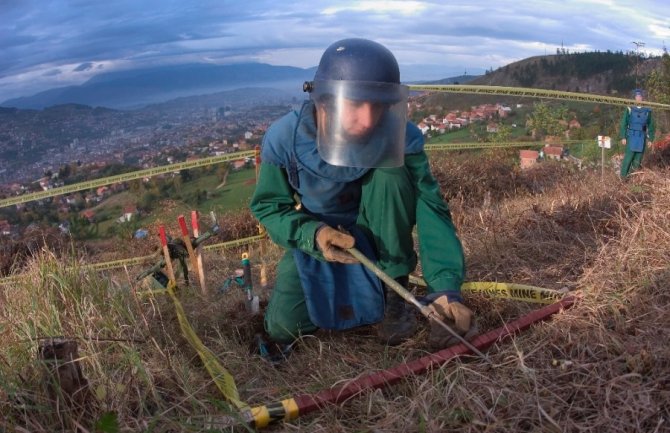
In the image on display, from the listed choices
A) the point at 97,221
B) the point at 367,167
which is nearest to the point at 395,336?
the point at 367,167

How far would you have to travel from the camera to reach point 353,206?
2.86m

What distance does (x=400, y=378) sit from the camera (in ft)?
6.82

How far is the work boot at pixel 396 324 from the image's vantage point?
2607mm

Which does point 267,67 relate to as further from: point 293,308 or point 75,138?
point 293,308

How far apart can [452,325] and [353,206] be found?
31.5 inches

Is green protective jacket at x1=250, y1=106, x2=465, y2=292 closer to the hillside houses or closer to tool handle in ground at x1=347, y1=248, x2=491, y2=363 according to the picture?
tool handle in ground at x1=347, y1=248, x2=491, y2=363

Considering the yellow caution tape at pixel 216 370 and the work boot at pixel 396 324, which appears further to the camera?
the work boot at pixel 396 324

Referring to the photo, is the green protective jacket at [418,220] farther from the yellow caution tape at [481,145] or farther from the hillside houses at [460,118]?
the hillside houses at [460,118]

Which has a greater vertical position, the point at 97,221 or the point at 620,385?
the point at 620,385

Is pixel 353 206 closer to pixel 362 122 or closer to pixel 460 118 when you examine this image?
pixel 362 122

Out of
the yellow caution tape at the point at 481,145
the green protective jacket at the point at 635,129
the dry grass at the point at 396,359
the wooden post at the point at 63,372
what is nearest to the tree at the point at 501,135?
the yellow caution tape at the point at 481,145

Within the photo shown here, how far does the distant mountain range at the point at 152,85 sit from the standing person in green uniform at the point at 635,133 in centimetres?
1489

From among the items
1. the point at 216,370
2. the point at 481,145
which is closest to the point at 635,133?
the point at 481,145

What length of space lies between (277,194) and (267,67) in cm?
2183
